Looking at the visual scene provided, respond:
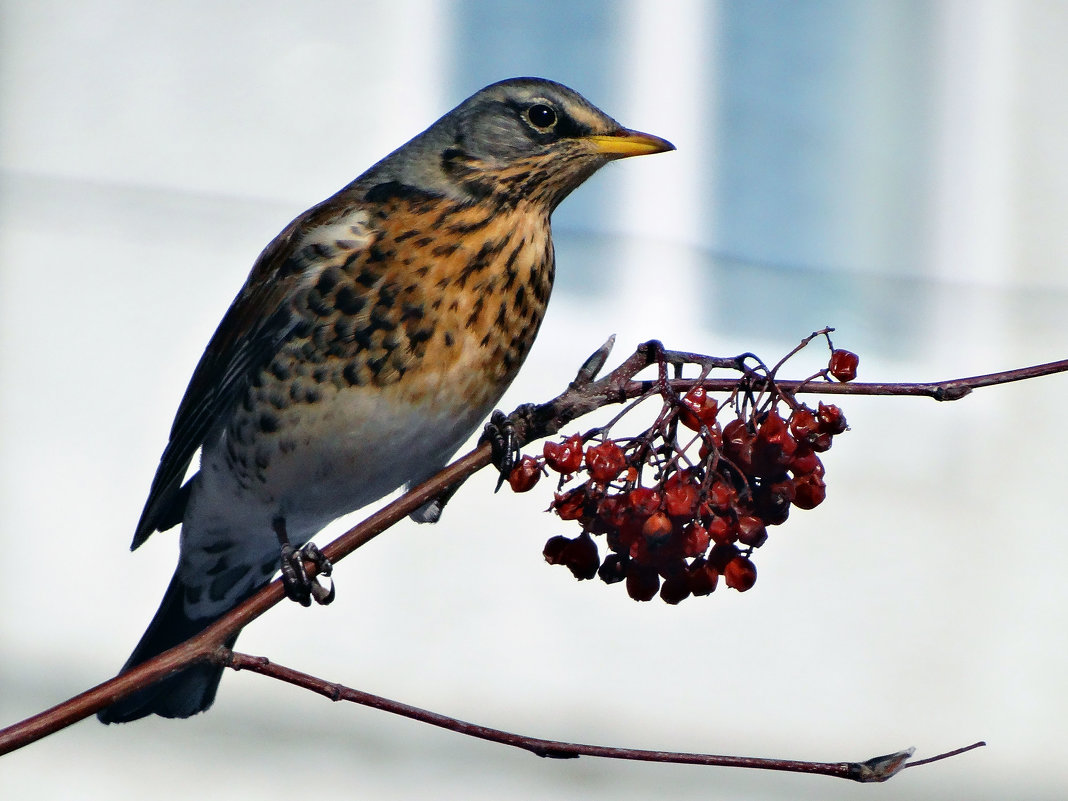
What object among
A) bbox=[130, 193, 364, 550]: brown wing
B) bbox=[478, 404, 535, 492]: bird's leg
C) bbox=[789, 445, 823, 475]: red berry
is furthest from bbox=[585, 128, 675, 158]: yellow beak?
bbox=[789, 445, 823, 475]: red berry

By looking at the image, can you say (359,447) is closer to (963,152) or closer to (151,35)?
(151,35)

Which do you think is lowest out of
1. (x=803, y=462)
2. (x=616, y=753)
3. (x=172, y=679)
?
Answer: (x=172, y=679)

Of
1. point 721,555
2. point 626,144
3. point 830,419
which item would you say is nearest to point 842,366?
point 830,419

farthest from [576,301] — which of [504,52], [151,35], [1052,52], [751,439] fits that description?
[751,439]

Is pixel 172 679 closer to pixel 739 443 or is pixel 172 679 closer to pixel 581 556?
pixel 581 556

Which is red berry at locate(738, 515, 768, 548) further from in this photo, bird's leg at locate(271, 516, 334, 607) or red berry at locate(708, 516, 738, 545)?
bird's leg at locate(271, 516, 334, 607)
